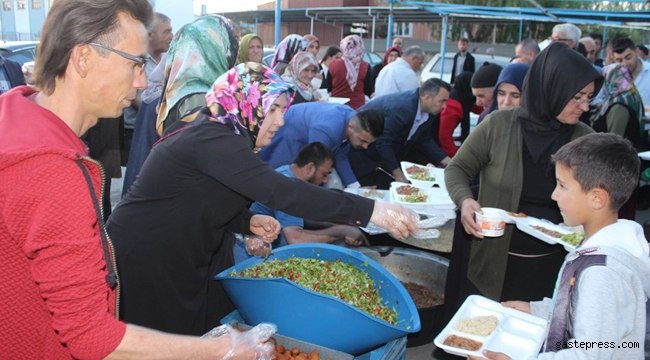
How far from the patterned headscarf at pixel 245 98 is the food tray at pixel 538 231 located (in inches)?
49.8

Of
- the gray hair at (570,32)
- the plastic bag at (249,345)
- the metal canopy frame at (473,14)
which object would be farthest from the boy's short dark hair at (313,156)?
the metal canopy frame at (473,14)

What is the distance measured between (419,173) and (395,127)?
707 millimetres

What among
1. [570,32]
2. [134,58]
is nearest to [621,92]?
[570,32]

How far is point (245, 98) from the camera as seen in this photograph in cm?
201

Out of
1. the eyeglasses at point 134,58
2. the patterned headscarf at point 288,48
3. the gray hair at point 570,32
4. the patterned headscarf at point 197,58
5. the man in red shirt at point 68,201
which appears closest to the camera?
the man in red shirt at point 68,201

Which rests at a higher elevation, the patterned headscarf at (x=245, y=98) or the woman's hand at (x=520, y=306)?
the patterned headscarf at (x=245, y=98)

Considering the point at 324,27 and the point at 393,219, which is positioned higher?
the point at 324,27

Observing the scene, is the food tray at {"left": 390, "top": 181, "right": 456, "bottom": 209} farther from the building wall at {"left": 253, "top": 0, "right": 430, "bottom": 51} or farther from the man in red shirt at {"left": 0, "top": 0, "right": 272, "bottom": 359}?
the building wall at {"left": 253, "top": 0, "right": 430, "bottom": 51}

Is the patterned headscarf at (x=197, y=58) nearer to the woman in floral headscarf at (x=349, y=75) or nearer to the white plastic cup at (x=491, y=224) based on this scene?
the white plastic cup at (x=491, y=224)

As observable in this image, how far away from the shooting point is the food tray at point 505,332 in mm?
2008

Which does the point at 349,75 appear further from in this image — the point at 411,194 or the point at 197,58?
the point at 197,58

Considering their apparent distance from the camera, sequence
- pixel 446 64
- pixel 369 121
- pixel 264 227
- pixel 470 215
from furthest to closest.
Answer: pixel 446 64
pixel 369 121
pixel 470 215
pixel 264 227

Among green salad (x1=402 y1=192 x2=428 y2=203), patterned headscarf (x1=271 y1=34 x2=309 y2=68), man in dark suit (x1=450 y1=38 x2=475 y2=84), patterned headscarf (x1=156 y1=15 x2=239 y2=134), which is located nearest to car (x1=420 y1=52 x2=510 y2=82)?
man in dark suit (x1=450 y1=38 x2=475 y2=84)

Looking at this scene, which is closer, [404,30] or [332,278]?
[332,278]
